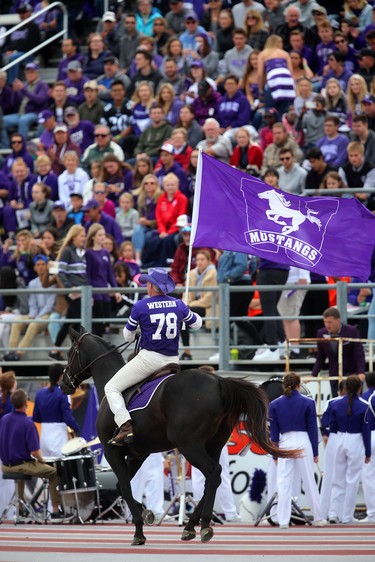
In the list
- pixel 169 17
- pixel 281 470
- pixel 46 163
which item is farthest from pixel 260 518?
pixel 169 17

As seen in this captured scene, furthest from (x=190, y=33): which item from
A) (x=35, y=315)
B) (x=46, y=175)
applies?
(x=35, y=315)

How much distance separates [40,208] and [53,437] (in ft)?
21.2

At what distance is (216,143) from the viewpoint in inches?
928

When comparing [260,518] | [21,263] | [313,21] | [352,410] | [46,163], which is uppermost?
[313,21]

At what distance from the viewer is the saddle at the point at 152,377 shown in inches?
573

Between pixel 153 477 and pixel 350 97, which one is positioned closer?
pixel 153 477

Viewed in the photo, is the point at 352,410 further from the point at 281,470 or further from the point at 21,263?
the point at 21,263

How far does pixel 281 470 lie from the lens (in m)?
17.2

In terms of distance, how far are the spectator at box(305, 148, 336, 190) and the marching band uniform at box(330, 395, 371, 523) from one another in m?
4.90

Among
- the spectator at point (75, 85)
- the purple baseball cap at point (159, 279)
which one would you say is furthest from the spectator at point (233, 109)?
the purple baseball cap at point (159, 279)

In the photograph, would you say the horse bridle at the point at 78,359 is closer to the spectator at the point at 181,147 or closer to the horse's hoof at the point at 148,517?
the horse's hoof at the point at 148,517

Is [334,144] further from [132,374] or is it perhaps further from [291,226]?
[132,374]

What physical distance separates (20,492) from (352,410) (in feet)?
16.3

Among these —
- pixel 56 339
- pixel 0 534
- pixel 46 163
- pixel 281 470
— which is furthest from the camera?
pixel 46 163
